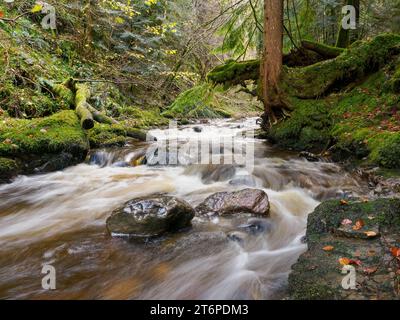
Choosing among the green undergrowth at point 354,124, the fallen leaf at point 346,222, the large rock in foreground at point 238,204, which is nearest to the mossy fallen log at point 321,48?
the green undergrowth at point 354,124

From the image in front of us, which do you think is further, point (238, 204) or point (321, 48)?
point (321, 48)

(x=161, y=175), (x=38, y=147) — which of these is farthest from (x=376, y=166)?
(x=38, y=147)

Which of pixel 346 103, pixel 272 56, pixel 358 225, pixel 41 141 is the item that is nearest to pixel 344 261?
pixel 358 225

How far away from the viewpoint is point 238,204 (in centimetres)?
435

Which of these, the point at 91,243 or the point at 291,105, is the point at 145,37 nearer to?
the point at 291,105

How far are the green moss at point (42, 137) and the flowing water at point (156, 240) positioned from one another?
22.4 inches

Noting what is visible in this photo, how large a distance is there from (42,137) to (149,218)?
393 centimetres

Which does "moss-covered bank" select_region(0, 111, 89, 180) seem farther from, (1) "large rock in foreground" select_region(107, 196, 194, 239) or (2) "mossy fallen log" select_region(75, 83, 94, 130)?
(1) "large rock in foreground" select_region(107, 196, 194, 239)

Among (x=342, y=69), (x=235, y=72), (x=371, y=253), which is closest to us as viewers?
(x=371, y=253)

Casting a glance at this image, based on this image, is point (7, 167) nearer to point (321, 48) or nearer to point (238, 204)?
point (238, 204)

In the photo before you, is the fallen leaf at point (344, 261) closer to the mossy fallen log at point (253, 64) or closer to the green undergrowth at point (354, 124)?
the green undergrowth at point (354, 124)

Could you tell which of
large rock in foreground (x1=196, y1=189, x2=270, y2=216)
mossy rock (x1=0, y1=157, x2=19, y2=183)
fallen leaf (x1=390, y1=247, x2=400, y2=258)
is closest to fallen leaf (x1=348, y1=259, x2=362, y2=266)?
fallen leaf (x1=390, y1=247, x2=400, y2=258)
